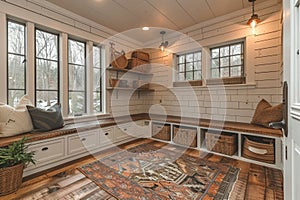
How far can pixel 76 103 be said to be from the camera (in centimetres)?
327

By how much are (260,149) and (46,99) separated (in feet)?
11.9

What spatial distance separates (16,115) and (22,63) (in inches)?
35.6

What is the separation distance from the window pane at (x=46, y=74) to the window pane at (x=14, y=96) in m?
0.27

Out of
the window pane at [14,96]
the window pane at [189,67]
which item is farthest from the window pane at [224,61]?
the window pane at [14,96]

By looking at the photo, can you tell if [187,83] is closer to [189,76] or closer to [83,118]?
[189,76]

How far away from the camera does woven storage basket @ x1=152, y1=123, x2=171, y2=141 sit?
12.0ft

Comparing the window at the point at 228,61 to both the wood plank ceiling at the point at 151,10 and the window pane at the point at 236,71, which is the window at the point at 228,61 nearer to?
the window pane at the point at 236,71

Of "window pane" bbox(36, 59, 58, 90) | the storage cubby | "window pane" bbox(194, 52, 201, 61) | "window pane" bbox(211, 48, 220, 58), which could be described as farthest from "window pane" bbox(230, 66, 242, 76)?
"window pane" bbox(36, 59, 58, 90)

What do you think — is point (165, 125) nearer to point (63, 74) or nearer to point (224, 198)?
point (224, 198)

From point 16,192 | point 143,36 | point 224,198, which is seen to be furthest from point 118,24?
point 224,198

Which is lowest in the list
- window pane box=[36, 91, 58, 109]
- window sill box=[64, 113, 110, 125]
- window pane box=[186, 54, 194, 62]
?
window sill box=[64, 113, 110, 125]

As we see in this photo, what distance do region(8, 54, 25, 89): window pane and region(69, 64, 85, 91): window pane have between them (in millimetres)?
770

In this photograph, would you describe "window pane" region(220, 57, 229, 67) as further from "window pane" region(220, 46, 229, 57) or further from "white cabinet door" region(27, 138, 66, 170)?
"white cabinet door" region(27, 138, 66, 170)

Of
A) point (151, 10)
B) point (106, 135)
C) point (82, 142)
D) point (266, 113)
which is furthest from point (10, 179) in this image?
point (266, 113)
